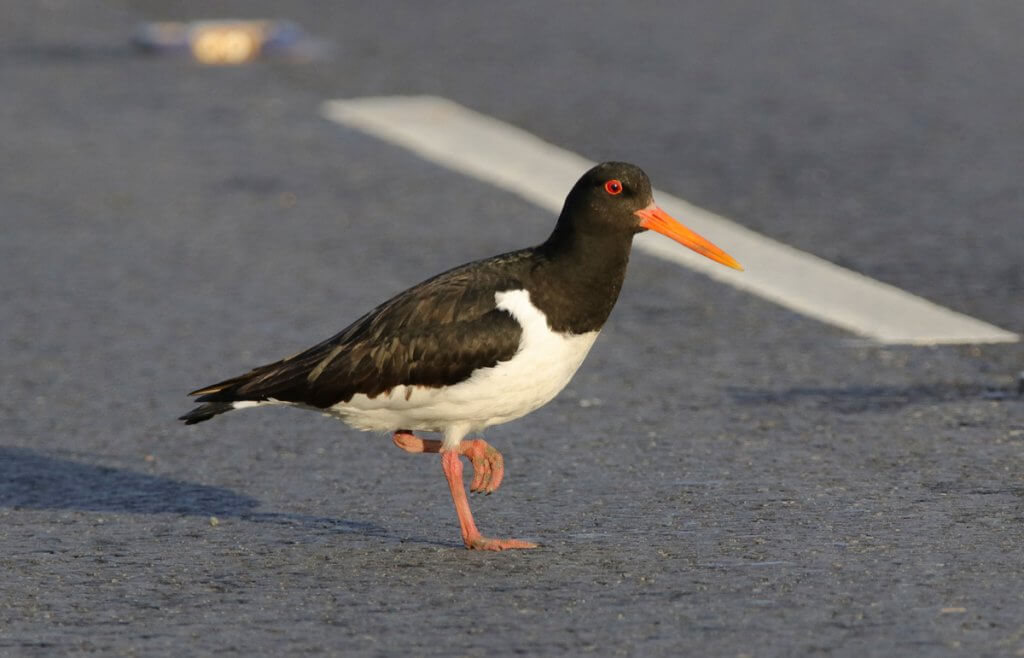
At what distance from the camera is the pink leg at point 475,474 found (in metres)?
6.40

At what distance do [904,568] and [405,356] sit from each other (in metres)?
1.75

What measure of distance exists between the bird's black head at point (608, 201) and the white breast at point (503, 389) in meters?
0.38

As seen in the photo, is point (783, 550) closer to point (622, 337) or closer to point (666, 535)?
point (666, 535)

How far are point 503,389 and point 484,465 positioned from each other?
362mm

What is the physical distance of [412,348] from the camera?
661cm

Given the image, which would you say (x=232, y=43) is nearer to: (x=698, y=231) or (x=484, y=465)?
(x=698, y=231)

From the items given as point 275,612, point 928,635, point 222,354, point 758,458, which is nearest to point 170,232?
point 222,354

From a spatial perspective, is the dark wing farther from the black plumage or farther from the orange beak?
the orange beak

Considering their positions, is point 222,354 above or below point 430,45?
below

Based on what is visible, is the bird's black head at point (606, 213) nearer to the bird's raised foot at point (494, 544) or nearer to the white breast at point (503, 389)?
the white breast at point (503, 389)

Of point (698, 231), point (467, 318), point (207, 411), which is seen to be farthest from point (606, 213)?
point (698, 231)

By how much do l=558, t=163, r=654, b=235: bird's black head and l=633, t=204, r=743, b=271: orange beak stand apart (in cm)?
3

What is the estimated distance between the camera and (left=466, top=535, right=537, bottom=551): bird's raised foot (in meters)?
6.38

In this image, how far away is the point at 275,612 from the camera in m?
5.76
